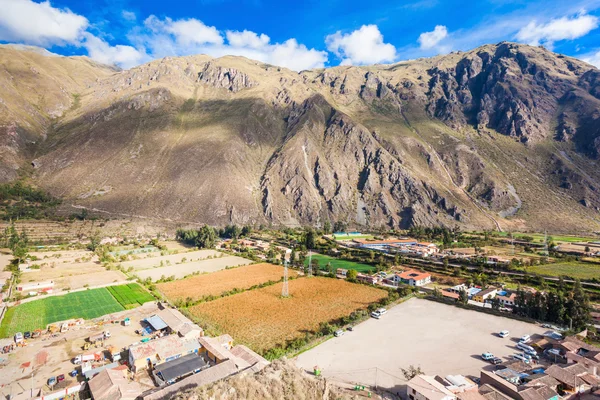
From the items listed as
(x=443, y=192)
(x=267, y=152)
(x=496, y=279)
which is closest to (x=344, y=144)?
(x=267, y=152)

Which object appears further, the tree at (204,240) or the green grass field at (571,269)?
the tree at (204,240)

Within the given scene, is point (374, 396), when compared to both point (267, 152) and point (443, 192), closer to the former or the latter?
point (443, 192)

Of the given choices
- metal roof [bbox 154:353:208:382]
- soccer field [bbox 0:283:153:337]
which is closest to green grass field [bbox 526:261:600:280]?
metal roof [bbox 154:353:208:382]

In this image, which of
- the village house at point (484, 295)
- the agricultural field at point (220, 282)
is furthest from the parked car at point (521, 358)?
the agricultural field at point (220, 282)

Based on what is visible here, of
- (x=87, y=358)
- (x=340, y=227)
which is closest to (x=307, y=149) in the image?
(x=340, y=227)

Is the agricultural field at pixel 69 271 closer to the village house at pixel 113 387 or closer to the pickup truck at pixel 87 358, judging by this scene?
the pickup truck at pixel 87 358

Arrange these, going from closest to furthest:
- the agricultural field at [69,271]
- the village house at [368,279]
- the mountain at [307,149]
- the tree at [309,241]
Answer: the village house at [368,279], the agricultural field at [69,271], the tree at [309,241], the mountain at [307,149]

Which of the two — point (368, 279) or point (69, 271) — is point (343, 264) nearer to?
point (368, 279)
